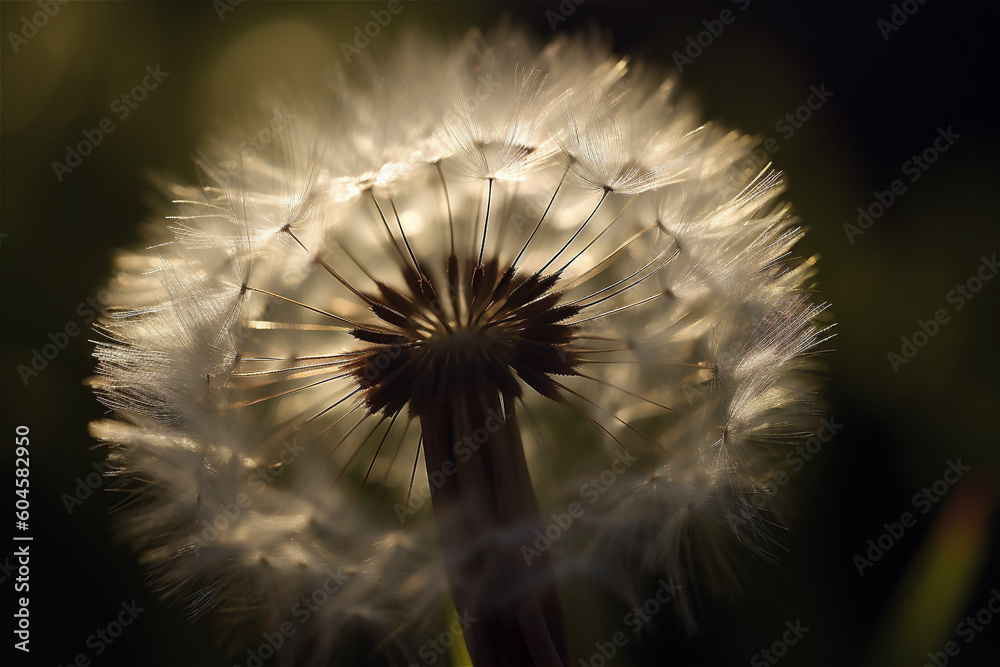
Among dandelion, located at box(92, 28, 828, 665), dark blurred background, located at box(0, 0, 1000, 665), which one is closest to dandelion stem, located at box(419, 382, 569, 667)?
dandelion, located at box(92, 28, 828, 665)

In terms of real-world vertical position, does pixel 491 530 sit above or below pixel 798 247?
below

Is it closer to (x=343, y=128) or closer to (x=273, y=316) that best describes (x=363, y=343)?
(x=273, y=316)

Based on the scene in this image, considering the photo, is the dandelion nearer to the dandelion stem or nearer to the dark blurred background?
the dandelion stem

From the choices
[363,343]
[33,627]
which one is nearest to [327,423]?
[363,343]

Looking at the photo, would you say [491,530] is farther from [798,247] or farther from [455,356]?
[798,247]

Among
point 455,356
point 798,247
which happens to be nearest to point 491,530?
point 455,356

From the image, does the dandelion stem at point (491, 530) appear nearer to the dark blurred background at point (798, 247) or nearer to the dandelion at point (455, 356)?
the dandelion at point (455, 356)
